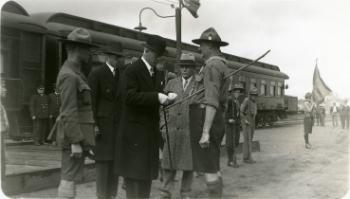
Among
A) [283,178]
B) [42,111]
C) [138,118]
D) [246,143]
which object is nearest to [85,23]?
[42,111]

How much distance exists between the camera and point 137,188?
4012mm

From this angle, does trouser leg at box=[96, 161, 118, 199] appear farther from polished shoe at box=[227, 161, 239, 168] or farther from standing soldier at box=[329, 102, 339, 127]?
standing soldier at box=[329, 102, 339, 127]

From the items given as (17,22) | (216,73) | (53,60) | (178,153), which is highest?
(17,22)

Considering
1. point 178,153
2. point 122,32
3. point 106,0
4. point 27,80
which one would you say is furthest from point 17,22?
point 178,153

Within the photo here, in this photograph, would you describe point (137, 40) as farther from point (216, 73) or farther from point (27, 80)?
point (216, 73)

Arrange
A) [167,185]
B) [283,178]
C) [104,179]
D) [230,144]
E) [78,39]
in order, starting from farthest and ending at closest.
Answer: [230,144] < [283,178] < [167,185] < [104,179] < [78,39]

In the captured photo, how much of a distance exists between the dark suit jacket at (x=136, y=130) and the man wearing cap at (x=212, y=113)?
740mm

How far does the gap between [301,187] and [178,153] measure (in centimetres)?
204

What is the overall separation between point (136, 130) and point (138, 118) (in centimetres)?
10

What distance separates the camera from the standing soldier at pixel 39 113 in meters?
9.99

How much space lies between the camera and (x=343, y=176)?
7605 mm

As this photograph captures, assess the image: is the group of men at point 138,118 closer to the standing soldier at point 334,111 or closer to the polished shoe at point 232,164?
the polished shoe at point 232,164

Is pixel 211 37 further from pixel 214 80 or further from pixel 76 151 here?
pixel 76 151

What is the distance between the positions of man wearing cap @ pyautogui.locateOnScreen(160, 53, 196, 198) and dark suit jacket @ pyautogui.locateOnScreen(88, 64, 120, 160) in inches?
36.2
